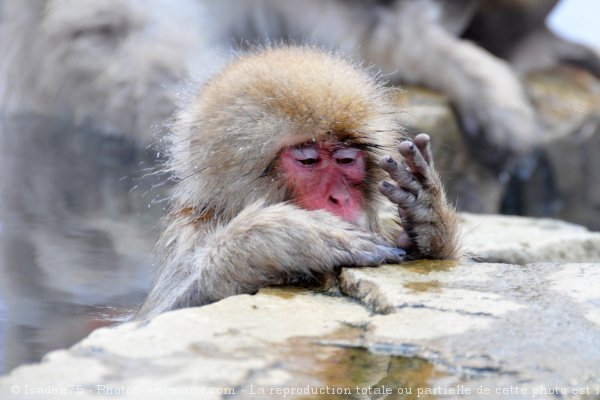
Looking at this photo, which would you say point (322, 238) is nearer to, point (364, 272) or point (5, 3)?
point (364, 272)

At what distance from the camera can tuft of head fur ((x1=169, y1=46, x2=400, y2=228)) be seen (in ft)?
9.14

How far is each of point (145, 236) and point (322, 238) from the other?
2315mm

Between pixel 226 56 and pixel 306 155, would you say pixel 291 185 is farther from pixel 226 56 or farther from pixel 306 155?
pixel 226 56

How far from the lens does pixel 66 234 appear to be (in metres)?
4.44

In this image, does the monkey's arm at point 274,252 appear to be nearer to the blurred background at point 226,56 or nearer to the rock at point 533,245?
the rock at point 533,245

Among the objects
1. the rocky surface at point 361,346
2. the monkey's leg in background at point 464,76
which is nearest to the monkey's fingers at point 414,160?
the rocky surface at point 361,346

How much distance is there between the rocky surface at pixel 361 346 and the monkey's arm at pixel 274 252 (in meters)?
0.07

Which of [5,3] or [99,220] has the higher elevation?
[5,3]

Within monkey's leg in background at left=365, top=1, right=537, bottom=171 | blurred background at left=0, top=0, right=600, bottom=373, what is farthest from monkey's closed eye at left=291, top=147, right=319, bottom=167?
monkey's leg in background at left=365, top=1, right=537, bottom=171

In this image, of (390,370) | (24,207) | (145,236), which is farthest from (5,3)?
(390,370)

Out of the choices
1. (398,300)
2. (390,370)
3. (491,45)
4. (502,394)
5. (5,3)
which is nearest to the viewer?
(502,394)

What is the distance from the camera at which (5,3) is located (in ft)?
25.5

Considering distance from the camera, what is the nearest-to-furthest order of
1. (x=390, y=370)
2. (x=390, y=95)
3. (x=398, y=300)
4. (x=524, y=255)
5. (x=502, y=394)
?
(x=502, y=394), (x=390, y=370), (x=398, y=300), (x=390, y=95), (x=524, y=255)

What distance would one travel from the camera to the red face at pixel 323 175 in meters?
2.74
